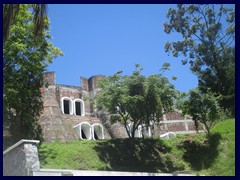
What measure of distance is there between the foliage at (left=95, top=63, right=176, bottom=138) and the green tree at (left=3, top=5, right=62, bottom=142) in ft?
9.80

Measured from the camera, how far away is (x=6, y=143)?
53.1 feet

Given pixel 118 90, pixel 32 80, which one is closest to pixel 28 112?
pixel 32 80

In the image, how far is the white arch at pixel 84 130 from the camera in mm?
27062

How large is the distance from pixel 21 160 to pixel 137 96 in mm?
7549

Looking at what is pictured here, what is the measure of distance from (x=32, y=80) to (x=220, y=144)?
8885 mm

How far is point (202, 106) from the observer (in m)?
18.4

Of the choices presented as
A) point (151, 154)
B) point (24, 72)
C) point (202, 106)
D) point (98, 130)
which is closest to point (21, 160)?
point (24, 72)

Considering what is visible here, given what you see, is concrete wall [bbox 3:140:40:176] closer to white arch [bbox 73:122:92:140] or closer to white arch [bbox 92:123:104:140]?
white arch [bbox 73:122:92:140]

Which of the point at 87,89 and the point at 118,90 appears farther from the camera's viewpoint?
the point at 87,89

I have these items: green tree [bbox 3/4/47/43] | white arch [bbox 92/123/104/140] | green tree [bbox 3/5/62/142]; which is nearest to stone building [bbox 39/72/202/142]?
white arch [bbox 92/123/104/140]

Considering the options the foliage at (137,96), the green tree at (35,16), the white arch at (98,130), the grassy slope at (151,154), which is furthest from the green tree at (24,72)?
the white arch at (98,130)

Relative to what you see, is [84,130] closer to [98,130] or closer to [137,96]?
[98,130]

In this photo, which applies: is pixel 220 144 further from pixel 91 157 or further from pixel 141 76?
pixel 91 157
